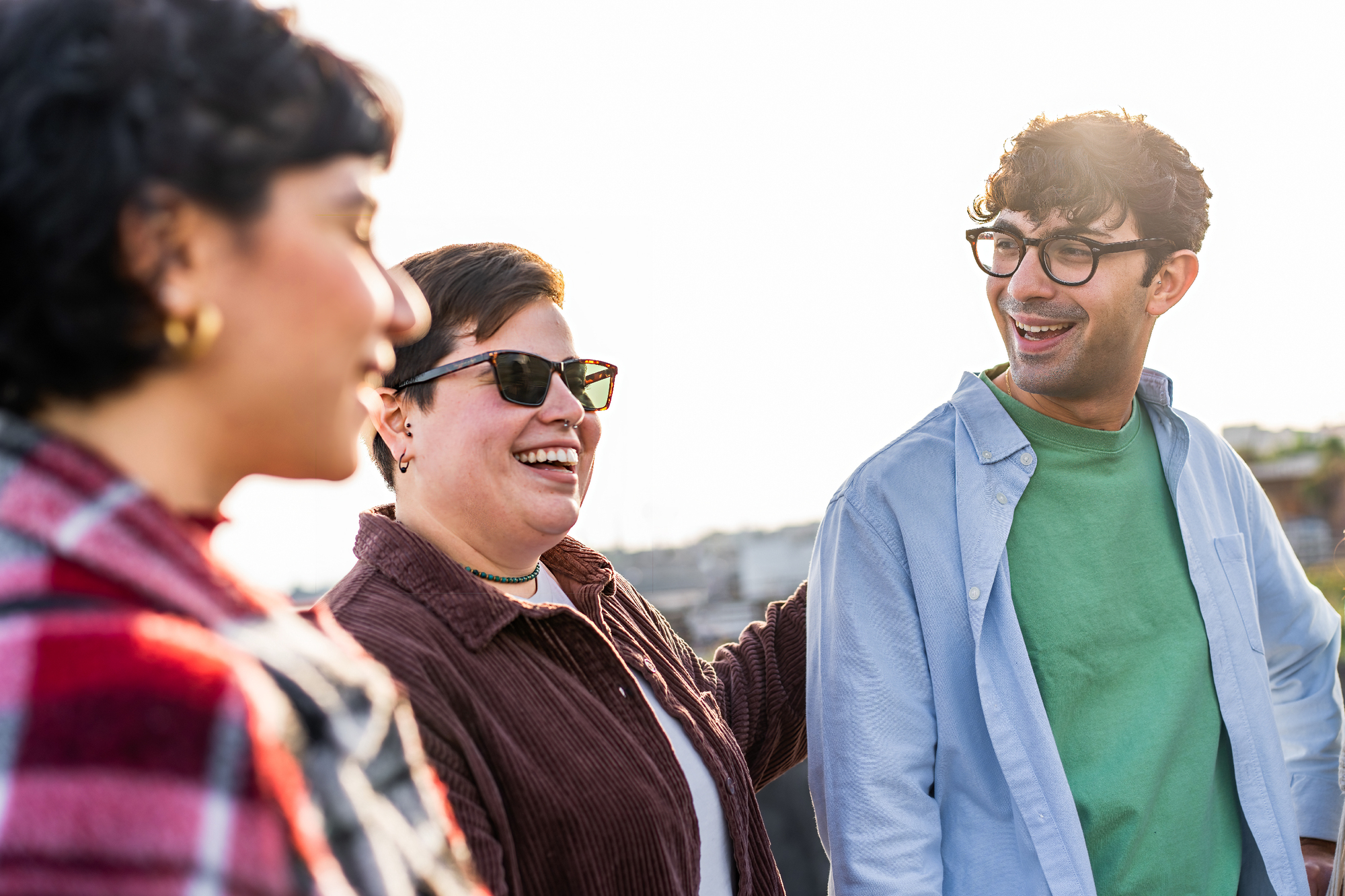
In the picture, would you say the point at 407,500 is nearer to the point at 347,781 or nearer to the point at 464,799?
the point at 464,799

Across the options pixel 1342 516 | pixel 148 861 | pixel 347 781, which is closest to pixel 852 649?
pixel 347 781

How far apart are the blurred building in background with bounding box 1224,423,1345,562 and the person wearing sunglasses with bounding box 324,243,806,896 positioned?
41635mm

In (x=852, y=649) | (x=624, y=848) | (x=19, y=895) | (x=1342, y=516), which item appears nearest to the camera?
(x=19, y=895)

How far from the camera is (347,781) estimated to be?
896 mm

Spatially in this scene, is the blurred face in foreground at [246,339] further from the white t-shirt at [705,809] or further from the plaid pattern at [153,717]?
the white t-shirt at [705,809]

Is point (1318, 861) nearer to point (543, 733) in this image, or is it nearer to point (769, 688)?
point (769, 688)

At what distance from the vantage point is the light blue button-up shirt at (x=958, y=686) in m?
2.30

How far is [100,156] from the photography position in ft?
2.67

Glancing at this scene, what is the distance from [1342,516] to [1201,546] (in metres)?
43.9

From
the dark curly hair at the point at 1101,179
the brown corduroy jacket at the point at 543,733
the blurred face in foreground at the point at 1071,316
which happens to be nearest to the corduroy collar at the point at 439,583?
the brown corduroy jacket at the point at 543,733

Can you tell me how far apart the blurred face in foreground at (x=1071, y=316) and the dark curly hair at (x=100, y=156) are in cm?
215

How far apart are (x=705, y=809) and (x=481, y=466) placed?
2.81ft

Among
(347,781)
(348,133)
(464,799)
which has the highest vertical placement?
(348,133)

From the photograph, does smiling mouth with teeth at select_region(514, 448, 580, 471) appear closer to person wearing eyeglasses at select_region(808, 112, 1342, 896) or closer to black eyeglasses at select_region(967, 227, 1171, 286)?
person wearing eyeglasses at select_region(808, 112, 1342, 896)
